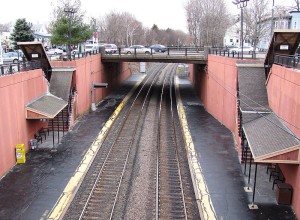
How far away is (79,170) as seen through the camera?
1650 centimetres

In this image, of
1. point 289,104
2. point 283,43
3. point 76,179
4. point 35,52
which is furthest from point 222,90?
point 76,179

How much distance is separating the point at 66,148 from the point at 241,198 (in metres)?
10.5

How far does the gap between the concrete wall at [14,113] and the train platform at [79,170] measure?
2.82ft

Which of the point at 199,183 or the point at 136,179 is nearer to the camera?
the point at 199,183

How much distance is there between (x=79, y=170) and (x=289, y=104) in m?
9.95

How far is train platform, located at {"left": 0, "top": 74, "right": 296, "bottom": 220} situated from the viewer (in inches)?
501

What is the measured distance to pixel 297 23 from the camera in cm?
5419

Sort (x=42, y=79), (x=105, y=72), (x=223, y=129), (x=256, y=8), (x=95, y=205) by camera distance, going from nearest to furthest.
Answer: (x=95, y=205) < (x=42, y=79) < (x=223, y=129) < (x=105, y=72) < (x=256, y=8)

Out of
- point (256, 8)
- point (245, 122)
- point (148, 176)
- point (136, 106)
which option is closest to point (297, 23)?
point (256, 8)

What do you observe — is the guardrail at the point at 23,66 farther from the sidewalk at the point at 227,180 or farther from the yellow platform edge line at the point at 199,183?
the sidewalk at the point at 227,180

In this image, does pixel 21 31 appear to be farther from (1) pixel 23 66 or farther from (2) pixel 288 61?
(2) pixel 288 61

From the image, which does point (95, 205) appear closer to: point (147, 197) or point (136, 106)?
point (147, 197)

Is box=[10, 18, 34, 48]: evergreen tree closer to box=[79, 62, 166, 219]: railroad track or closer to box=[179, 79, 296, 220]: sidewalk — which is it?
box=[79, 62, 166, 219]: railroad track

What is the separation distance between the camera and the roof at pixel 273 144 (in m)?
12.1
